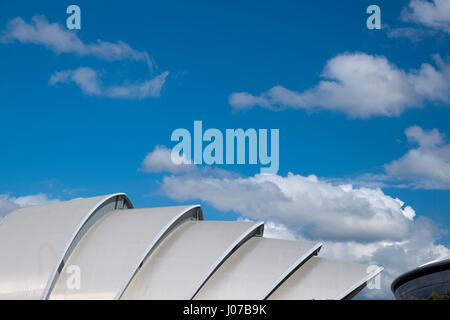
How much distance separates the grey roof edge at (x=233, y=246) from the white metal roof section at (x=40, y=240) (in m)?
7.92

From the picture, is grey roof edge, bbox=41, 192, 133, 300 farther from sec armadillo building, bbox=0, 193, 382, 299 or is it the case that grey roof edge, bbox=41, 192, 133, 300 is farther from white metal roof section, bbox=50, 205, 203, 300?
white metal roof section, bbox=50, 205, 203, 300

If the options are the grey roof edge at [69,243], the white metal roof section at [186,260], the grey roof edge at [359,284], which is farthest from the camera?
the grey roof edge at [359,284]

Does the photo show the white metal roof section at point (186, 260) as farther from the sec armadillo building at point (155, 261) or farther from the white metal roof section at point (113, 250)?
the white metal roof section at point (113, 250)

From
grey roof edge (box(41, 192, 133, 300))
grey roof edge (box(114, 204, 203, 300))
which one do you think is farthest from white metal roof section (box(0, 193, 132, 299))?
grey roof edge (box(114, 204, 203, 300))

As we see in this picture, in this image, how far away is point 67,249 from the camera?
29.2m

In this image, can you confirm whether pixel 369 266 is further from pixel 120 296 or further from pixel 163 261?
pixel 120 296

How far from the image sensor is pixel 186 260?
2934cm

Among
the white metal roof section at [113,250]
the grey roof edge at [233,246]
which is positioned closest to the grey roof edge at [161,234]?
the white metal roof section at [113,250]

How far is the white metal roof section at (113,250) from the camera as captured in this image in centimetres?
2788

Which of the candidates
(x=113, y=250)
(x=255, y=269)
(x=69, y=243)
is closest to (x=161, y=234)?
(x=113, y=250)

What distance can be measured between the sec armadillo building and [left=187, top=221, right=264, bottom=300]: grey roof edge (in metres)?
0.06
